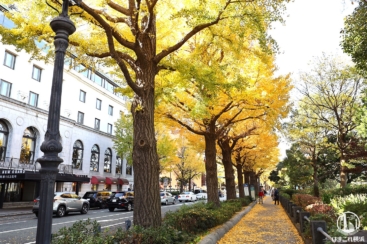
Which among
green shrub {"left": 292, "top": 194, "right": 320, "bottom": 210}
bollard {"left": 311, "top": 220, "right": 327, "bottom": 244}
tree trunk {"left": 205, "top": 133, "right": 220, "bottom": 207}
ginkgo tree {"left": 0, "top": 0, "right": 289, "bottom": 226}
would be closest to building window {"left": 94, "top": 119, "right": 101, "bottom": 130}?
tree trunk {"left": 205, "top": 133, "right": 220, "bottom": 207}

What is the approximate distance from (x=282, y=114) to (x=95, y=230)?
11.4m

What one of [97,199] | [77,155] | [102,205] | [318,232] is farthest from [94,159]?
[318,232]

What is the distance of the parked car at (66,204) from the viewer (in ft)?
57.3

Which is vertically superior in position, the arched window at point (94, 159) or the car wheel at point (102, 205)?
the arched window at point (94, 159)

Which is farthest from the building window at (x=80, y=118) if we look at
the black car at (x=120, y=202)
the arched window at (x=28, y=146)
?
the black car at (x=120, y=202)

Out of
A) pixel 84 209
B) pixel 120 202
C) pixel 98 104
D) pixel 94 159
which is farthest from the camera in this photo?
pixel 98 104

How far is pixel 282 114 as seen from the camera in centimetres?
1455

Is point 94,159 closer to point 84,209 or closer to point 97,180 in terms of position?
point 97,180

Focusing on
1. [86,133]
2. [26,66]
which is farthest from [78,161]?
[26,66]

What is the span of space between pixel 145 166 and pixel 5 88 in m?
22.4

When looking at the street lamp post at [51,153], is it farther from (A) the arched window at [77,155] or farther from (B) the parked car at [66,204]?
(A) the arched window at [77,155]

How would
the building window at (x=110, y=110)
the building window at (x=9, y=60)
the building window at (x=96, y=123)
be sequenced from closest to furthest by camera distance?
the building window at (x=9, y=60)
the building window at (x=96, y=123)
the building window at (x=110, y=110)

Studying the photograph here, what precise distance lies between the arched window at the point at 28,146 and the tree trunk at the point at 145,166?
21901 mm

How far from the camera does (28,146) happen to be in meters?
26.1
